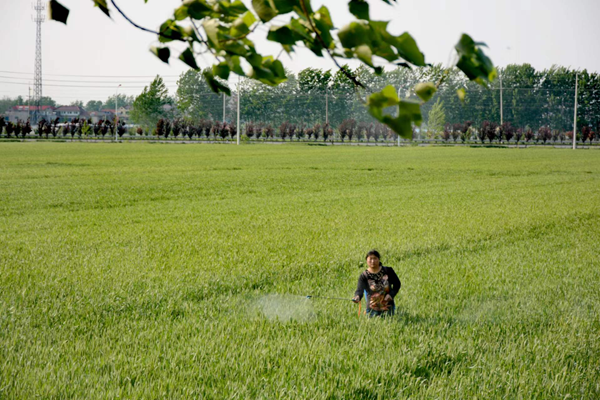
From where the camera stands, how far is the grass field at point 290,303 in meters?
3.16

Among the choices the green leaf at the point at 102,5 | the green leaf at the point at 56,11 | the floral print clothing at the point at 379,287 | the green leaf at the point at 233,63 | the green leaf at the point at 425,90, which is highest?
the green leaf at the point at 102,5

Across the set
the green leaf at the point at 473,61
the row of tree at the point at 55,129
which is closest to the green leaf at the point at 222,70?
the green leaf at the point at 473,61

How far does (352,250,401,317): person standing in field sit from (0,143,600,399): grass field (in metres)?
0.15

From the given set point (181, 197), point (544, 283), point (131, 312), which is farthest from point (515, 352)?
point (181, 197)

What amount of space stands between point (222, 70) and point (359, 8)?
44 cm

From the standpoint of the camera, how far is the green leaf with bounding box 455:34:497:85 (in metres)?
1.05

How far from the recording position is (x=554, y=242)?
7.52 meters

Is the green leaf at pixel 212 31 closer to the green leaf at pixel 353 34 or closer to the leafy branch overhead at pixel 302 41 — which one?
the leafy branch overhead at pixel 302 41

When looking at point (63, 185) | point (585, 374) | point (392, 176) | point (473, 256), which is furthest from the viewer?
point (392, 176)

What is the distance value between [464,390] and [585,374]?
853 mm

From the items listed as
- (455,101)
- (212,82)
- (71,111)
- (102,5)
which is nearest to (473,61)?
(212,82)

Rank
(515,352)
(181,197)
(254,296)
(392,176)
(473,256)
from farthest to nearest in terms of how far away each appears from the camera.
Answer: (392,176)
(181,197)
(473,256)
(254,296)
(515,352)

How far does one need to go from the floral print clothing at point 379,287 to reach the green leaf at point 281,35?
3139mm

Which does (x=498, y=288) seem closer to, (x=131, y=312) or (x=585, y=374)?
(x=585, y=374)
